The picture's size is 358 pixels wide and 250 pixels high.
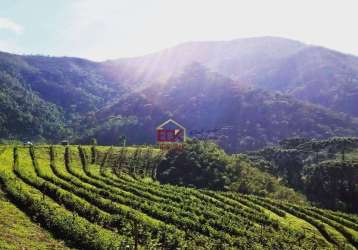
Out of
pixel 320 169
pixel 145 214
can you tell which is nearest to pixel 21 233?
pixel 145 214

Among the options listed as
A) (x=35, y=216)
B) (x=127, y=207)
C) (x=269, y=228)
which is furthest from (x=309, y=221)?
(x=35, y=216)

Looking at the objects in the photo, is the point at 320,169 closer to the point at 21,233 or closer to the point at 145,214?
the point at 145,214

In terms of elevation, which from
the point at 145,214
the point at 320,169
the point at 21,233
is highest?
the point at 21,233

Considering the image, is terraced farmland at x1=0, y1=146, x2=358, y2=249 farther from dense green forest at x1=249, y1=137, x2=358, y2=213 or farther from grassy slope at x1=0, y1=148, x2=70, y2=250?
dense green forest at x1=249, y1=137, x2=358, y2=213

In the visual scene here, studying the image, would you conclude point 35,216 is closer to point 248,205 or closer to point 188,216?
point 188,216

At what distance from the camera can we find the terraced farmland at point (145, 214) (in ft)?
184

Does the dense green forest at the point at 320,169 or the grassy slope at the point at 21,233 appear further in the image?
the dense green forest at the point at 320,169

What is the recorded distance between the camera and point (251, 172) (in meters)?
125

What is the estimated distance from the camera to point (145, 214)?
71.1m

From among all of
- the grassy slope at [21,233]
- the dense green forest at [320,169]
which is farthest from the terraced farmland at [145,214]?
the dense green forest at [320,169]

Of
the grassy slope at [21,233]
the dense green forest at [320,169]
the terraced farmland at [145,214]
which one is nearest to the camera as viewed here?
the grassy slope at [21,233]

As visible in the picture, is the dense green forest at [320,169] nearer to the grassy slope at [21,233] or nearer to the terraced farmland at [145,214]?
the terraced farmland at [145,214]

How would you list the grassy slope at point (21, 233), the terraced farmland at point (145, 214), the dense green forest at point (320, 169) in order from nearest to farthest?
the grassy slope at point (21, 233), the terraced farmland at point (145, 214), the dense green forest at point (320, 169)

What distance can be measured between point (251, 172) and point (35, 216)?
247 ft
